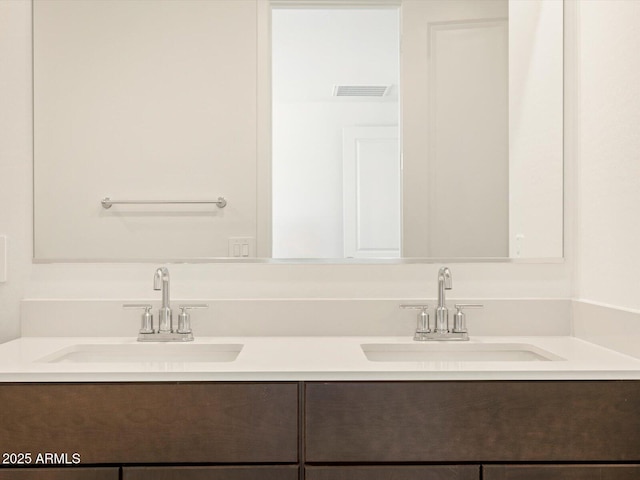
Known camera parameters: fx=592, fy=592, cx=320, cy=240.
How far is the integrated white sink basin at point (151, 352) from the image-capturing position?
1503 mm

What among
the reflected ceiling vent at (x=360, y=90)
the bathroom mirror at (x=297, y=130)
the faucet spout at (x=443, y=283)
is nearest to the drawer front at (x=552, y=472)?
the faucet spout at (x=443, y=283)

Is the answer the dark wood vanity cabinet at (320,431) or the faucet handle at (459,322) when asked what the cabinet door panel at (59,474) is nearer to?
the dark wood vanity cabinet at (320,431)

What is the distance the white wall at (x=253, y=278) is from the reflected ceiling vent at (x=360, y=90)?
0.49m

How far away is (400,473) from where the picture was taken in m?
1.17

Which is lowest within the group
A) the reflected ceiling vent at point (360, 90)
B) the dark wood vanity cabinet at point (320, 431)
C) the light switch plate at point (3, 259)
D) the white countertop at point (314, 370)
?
the dark wood vanity cabinet at point (320, 431)

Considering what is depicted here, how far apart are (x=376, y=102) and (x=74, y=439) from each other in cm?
114

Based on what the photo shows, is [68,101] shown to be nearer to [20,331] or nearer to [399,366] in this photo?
[20,331]

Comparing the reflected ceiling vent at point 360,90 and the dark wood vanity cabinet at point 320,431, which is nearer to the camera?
the dark wood vanity cabinet at point 320,431

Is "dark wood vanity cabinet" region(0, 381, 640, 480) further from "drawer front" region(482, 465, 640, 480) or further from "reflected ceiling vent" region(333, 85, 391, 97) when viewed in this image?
"reflected ceiling vent" region(333, 85, 391, 97)

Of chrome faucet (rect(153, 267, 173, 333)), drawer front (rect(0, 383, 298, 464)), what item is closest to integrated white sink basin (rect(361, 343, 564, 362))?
drawer front (rect(0, 383, 298, 464))

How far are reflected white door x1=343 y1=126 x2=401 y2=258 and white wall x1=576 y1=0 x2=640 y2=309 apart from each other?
51 centimetres

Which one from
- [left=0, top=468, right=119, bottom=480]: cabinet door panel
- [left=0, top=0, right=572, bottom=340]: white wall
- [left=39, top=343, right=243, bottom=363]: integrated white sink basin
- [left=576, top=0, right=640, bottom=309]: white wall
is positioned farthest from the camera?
[left=0, top=0, right=572, bottom=340]: white wall

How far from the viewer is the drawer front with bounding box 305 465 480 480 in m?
1.17

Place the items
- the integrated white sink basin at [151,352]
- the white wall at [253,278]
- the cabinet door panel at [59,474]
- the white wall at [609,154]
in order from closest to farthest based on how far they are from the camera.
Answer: the cabinet door panel at [59,474], the white wall at [609,154], the integrated white sink basin at [151,352], the white wall at [253,278]
